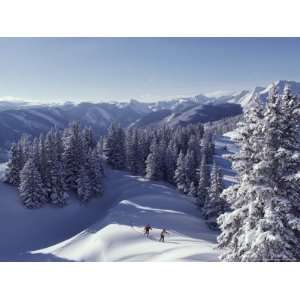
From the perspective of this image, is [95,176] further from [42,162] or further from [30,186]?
[30,186]

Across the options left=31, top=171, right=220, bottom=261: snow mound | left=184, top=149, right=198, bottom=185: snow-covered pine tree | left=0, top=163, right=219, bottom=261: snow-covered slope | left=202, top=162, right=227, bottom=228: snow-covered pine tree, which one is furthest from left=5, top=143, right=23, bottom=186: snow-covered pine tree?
left=202, top=162, right=227, bottom=228: snow-covered pine tree

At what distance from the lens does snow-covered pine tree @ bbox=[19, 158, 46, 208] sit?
51.2 m

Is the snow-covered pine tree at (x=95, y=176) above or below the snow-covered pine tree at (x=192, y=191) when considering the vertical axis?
above

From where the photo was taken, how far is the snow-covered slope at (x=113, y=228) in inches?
1166

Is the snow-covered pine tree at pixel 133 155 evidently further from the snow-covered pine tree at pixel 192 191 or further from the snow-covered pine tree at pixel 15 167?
the snow-covered pine tree at pixel 15 167

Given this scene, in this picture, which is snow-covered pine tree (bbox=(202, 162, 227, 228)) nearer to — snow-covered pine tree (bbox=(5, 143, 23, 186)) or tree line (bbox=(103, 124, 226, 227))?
tree line (bbox=(103, 124, 226, 227))

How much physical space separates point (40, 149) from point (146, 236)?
94.8ft

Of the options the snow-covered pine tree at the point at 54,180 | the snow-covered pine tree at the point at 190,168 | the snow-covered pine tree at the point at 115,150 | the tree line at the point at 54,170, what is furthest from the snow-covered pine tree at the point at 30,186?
the snow-covered pine tree at the point at 190,168

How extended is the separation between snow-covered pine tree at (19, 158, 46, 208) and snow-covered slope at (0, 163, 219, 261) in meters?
1.25

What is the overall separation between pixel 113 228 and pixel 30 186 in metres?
19.0

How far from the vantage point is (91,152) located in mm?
58750

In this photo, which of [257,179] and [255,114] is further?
[255,114]
